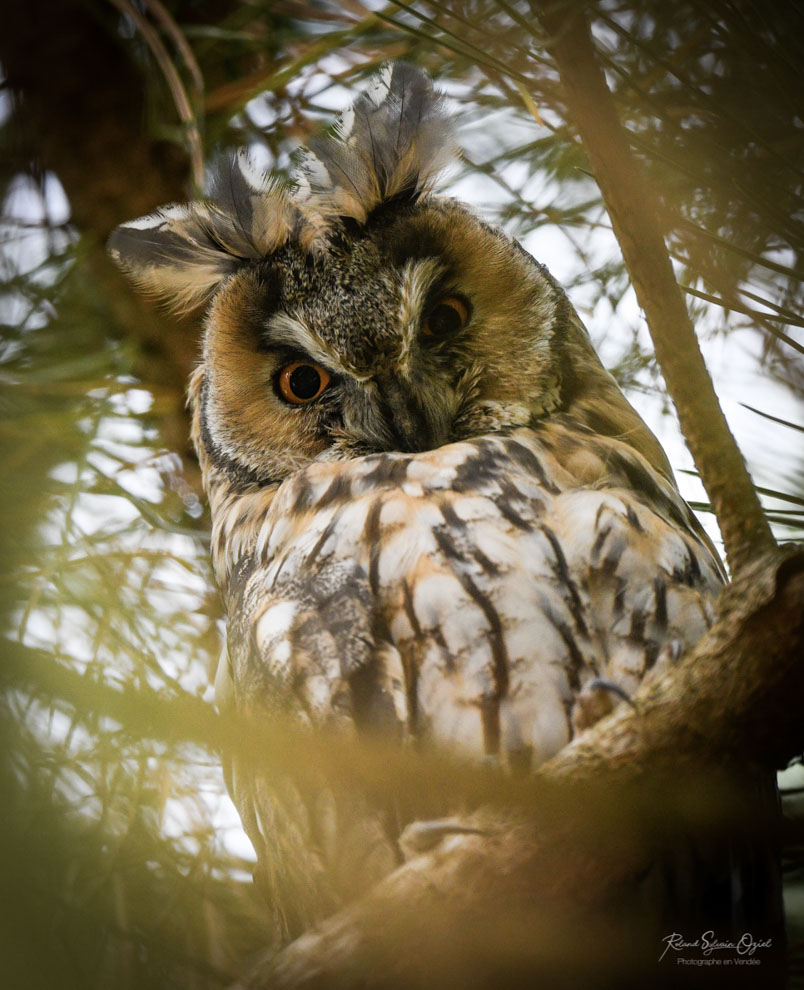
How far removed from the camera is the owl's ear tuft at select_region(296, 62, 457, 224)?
1.44 meters

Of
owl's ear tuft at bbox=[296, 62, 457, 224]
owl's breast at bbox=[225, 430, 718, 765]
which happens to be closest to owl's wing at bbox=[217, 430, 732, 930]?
owl's breast at bbox=[225, 430, 718, 765]

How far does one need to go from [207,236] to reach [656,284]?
41.5 inches

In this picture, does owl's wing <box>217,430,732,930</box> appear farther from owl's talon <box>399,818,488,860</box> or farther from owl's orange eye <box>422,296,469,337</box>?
owl's orange eye <box>422,296,469,337</box>

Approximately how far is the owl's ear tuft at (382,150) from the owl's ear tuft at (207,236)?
0.23 feet

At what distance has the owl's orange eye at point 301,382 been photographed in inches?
57.6

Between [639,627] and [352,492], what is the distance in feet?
1.55

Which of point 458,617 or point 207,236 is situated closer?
point 458,617

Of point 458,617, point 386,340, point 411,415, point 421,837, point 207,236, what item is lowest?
point 421,837

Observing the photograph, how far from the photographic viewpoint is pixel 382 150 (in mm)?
1470

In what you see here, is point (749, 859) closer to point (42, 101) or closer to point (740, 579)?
point (740, 579)

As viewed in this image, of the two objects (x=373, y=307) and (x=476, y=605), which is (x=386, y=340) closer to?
(x=373, y=307)

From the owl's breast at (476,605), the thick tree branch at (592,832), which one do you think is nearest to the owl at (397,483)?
the owl's breast at (476,605)

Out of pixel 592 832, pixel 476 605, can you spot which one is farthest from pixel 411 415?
pixel 592 832

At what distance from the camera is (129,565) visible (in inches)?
68.8
